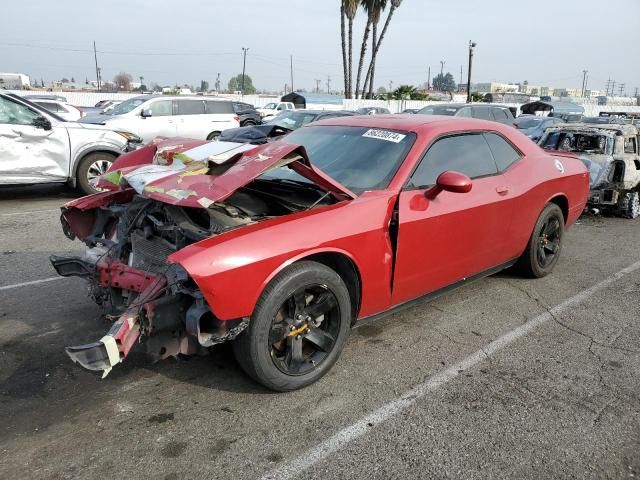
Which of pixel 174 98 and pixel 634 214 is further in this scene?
pixel 174 98

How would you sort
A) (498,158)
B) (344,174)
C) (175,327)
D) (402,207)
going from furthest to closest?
(498,158) < (344,174) < (402,207) < (175,327)

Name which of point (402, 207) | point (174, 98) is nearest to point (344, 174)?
point (402, 207)

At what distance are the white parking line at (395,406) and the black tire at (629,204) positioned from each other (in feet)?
16.2

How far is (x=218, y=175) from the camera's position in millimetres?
3166

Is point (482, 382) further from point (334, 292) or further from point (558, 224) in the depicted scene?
point (558, 224)

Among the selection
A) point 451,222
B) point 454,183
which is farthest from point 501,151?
point 454,183

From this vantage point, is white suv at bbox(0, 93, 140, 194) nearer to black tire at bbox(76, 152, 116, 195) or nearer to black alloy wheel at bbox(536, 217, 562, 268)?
black tire at bbox(76, 152, 116, 195)

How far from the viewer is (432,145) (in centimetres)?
384

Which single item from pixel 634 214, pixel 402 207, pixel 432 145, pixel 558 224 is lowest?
pixel 634 214

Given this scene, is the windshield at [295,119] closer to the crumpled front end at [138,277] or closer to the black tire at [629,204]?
the black tire at [629,204]

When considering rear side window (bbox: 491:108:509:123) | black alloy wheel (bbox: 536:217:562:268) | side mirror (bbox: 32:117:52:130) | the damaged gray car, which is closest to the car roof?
black alloy wheel (bbox: 536:217:562:268)

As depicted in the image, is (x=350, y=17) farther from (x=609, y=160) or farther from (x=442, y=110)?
(x=609, y=160)

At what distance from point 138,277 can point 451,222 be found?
215cm

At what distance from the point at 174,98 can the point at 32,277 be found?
10.3 m
